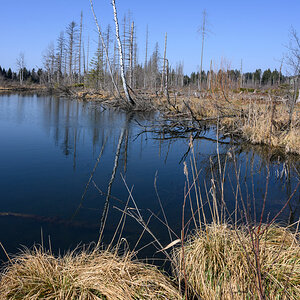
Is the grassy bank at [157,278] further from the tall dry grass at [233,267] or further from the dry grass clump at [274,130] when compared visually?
the dry grass clump at [274,130]

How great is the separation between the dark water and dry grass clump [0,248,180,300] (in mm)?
822

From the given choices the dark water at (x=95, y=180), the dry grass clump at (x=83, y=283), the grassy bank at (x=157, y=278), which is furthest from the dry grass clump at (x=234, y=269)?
the dark water at (x=95, y=180)

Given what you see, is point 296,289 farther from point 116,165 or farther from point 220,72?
point 220,72

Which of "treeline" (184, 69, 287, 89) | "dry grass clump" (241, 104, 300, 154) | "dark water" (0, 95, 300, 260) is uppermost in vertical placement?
"treeline" (184, 69, 287, 89)

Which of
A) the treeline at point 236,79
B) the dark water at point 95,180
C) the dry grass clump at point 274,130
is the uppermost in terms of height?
the treeline at point 236,79

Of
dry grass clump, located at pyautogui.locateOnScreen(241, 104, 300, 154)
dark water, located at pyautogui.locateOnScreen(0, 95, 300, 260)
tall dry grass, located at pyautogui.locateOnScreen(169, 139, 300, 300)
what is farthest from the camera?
dry grass clump, located at pyautogui.locateOnScreen(241, 104, 300, 154)

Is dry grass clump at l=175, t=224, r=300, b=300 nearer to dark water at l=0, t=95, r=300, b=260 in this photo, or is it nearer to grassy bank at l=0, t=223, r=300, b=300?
grassy bank at l=0, t=223, r=300, b=300

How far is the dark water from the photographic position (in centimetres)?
350

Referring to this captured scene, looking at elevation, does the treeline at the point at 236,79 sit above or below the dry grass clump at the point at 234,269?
above

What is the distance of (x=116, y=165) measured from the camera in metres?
6.20

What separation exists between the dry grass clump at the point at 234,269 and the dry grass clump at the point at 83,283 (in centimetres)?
24

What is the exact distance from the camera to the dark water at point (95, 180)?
138 inches

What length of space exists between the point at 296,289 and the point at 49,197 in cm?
332

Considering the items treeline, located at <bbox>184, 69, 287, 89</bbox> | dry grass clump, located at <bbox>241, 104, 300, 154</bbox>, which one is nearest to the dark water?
dry grass clump, located at <bbox>241, 104, 300, 154</bbox>
